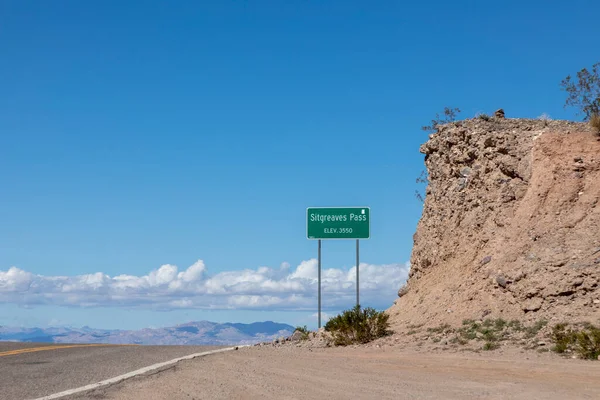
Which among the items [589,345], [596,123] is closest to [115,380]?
[589,345]

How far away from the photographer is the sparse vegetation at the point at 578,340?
1677 cm

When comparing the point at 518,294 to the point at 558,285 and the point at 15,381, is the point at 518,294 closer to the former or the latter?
the point at 558,285

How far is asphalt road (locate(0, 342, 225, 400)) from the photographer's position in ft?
38.7

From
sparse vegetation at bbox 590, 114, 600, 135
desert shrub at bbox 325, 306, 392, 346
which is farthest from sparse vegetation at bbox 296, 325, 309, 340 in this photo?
sparse vegetation at bbox 590, 114, 600, 135

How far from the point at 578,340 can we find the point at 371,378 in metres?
6.77

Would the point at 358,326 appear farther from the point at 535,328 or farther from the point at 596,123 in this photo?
the point at 596,123

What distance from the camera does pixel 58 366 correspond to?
49.5 ft

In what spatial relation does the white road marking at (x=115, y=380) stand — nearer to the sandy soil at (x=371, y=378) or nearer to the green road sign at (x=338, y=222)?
the sandy soil at (x=371, y=378)

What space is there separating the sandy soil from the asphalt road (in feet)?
3.21

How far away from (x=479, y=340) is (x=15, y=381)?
40.5 ft

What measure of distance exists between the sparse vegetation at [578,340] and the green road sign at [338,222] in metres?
10.2

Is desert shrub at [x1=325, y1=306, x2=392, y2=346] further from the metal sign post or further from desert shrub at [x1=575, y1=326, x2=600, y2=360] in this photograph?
desert shrub at [x1=575, y1=326, x2=600, y2=360]

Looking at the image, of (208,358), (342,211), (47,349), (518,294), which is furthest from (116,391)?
(342,211)

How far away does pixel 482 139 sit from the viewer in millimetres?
26172
